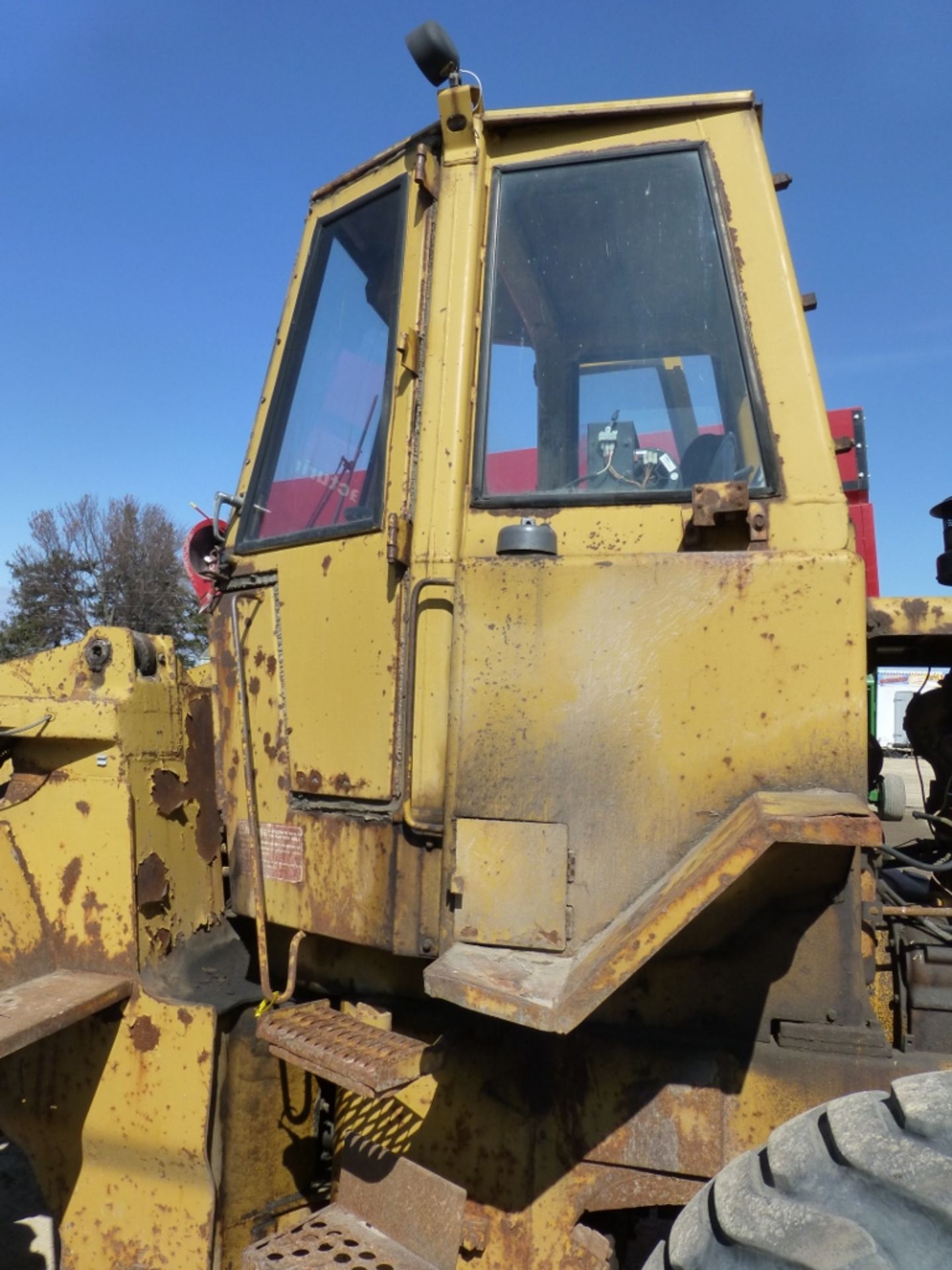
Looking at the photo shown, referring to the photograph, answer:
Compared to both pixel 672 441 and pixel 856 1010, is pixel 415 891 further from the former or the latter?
pixel 672 441

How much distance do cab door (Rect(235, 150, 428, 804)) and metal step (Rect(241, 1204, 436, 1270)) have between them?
0.93 meters

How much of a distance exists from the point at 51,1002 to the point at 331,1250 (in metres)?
0.87

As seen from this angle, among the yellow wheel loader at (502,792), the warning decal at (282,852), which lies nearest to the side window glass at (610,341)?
the yellow wheel loader at (502,792)

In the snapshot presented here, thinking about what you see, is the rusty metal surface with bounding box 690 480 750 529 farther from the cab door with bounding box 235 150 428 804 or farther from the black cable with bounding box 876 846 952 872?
the black cable with bounding box 876 846 952 872

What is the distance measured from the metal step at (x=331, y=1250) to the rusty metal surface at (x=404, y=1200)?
1.0 inches

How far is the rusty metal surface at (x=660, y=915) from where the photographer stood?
5.07 ft

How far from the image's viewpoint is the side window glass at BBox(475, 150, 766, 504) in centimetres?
210

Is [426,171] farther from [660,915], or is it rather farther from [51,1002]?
[51,1002]

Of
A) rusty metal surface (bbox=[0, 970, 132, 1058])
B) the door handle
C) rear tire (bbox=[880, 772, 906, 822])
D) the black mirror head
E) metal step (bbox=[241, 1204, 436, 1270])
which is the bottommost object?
metal step (bbox=[241, 1204, 436, 1270])

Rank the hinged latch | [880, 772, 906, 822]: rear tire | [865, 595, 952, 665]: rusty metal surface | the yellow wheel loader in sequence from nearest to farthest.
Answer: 1. the yellow wheel loader
2. [865, 595, 952, 665]: rusty metal surface
3. the hinged latch
4. [880, 772, 906, 822]: rear tire

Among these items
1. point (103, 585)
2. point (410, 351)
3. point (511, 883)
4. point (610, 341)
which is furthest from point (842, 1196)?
point (103, 585)

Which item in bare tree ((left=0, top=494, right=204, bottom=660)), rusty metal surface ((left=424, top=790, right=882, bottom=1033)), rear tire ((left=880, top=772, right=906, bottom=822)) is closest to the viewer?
rusty metal surface ((left=424, top=790, right=882, bottom=1033))

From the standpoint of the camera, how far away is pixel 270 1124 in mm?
2488

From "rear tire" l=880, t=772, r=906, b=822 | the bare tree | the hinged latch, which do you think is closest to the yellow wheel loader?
the hinged latch
